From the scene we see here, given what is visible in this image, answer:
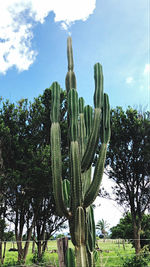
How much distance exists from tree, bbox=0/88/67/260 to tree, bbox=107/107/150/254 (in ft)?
9.97

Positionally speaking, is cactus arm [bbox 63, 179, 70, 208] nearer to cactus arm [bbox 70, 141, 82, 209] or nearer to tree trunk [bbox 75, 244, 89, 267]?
cactus arm [bbox 70, 141, 82, 209]

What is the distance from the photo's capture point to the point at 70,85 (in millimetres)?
5082

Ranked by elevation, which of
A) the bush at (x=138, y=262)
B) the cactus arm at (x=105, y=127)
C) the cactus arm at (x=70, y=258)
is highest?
the cactus arm at (x=105, y=127)

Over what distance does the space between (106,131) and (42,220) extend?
28.7ft

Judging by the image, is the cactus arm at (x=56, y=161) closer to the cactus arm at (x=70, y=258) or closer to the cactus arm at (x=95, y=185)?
the cactus arm at (x=95, y=185)

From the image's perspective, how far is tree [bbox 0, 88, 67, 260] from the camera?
1003 centimetres

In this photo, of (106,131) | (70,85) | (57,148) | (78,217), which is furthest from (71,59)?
(78,217)

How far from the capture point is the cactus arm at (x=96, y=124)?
14.4ft

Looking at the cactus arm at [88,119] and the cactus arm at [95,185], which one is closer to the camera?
the cactus arm at [95,185]

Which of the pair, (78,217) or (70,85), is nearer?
(78,217)

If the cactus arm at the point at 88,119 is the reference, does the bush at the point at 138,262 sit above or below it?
below

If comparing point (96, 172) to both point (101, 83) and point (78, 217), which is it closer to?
point (78, 217)

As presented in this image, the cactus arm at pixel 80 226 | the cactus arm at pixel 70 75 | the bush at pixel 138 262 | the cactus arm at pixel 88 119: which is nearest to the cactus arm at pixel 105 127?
the cactus arm at pixel 88 119

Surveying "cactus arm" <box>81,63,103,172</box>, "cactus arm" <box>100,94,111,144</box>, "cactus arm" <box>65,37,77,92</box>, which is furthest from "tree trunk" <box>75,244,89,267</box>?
"cactus arm" <box>65,37,77,92</box>
